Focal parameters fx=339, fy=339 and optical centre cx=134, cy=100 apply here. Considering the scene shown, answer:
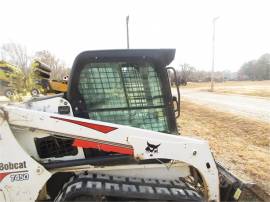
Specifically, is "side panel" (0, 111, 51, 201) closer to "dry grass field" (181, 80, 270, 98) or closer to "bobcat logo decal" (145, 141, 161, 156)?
"bobcat logo decal" (145, 141, 161, 156)

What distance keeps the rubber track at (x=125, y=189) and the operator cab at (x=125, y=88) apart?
65 cm

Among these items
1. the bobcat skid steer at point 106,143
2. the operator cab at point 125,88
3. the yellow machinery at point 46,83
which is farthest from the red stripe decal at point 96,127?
the yellow machinery at point 46,83

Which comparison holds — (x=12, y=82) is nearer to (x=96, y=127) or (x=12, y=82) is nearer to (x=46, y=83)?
(x=46, y=83)

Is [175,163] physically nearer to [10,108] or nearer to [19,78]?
[10,108]

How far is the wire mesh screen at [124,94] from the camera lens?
367 centimetres

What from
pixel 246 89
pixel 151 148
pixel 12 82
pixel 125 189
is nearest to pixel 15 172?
pixel 125 189

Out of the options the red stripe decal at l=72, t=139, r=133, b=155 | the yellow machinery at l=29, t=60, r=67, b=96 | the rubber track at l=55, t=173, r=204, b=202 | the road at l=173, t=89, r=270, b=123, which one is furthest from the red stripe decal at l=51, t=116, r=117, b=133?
the road at l=173, t=89, r=270, b=123

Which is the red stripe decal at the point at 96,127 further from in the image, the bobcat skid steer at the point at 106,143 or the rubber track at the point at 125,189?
the rubber track at the point at 125,189

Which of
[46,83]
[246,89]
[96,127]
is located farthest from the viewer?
[246,89]

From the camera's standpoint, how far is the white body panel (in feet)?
10.7

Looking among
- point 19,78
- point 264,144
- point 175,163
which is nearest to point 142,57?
point 175,163

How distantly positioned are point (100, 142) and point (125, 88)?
28.6 inches

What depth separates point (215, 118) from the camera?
16797 mm

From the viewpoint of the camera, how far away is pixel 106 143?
132 inches
